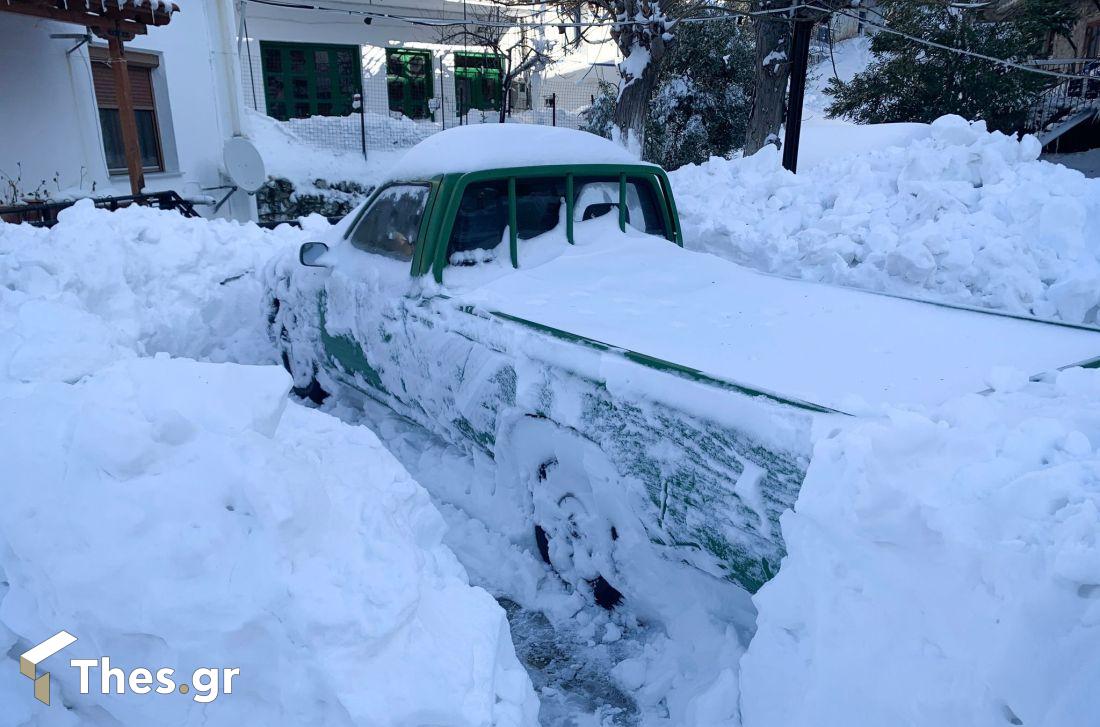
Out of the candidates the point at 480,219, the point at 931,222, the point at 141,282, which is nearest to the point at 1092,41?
the point at 931,222

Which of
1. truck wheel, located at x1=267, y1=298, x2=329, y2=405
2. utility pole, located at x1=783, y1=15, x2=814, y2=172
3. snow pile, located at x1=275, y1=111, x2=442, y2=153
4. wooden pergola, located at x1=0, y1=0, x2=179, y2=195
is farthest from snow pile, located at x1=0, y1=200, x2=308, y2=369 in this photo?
snow pile, located at x1=275, y1=111, x2=442, y2=153

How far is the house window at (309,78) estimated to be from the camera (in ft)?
67.0

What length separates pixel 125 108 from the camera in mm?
10383

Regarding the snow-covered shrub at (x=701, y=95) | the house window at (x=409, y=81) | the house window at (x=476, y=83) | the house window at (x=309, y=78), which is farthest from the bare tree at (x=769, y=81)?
the house window at (x=409, y=81)

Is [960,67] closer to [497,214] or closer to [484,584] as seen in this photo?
[497,214]

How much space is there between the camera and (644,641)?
3.13 meters

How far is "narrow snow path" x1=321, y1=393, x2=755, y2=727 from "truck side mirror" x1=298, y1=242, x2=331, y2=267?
1823 mm

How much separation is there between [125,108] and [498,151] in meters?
8.57

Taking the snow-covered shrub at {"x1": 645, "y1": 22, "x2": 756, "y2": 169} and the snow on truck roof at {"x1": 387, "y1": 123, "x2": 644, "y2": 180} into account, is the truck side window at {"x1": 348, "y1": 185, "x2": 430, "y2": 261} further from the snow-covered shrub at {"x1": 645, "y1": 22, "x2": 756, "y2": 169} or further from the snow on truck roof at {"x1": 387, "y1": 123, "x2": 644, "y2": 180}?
the snow-covered shrub at {"x1": 645, "y1": 22, "x2": 756, "y2": 169}

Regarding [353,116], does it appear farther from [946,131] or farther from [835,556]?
[835,556]

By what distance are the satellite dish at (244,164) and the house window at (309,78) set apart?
7.85 metres

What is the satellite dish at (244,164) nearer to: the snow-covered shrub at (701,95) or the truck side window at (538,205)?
the snow-covered shrub at (701,95)

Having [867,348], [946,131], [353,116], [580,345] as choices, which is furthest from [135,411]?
[353,116]

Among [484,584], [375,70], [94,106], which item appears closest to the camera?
[484,584]
